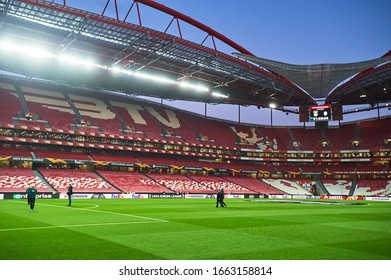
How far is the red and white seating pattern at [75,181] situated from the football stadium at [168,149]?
1.25 ft

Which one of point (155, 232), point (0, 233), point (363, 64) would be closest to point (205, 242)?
point (155, 232)

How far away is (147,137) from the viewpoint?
7262 centimetres

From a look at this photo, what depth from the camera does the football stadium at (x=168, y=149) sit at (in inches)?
508

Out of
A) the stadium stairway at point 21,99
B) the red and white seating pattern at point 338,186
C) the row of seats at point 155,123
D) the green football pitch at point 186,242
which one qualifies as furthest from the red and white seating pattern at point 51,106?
the red and white seating pattern at point 338,186

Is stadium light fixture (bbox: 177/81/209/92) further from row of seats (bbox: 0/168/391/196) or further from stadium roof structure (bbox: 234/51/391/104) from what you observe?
row of seats (bbox: 0/168/391/196)

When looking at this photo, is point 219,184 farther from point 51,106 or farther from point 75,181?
point 51,106

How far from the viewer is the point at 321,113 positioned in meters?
73.6

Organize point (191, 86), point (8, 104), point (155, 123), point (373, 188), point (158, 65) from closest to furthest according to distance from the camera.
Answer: point (158, 65)
point (8, 104)
point (191, 86)
point (373, 188)
point (155, 123)

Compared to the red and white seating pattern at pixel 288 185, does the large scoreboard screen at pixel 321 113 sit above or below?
above

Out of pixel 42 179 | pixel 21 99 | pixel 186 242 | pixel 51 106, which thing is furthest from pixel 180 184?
pixel 186 242

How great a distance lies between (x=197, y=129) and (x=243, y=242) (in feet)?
244

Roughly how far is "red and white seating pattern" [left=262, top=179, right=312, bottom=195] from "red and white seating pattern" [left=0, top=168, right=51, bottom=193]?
1920 inches

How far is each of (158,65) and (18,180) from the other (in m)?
27.9

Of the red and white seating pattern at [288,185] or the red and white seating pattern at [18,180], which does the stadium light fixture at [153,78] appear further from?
the red and white seating pattern at [288,185]
